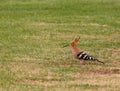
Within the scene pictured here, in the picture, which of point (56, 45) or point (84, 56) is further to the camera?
point (56, 45)

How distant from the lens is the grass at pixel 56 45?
36.7ft

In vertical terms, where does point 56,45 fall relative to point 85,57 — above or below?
below

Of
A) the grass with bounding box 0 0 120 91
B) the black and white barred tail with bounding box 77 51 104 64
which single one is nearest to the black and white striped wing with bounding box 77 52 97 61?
the black and white barred tail with bounding box 77 51 104 64

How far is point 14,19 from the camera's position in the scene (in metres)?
24.2

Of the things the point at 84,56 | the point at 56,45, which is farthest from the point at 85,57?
the point at 56,45

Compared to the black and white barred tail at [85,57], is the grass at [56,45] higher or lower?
lower

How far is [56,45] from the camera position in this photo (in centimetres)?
1672

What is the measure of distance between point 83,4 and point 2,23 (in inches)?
362

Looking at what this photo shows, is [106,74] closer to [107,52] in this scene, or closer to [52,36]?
[107,52]

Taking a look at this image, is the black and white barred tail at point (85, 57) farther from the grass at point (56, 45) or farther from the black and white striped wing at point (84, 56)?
the grass at point (56, 45)

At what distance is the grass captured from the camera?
36.7 ft

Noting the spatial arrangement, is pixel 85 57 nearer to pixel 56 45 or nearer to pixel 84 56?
pixel 84 56

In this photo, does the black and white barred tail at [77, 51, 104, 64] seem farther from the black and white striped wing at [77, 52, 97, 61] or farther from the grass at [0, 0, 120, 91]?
the grass at [0, 0, 120, 91]

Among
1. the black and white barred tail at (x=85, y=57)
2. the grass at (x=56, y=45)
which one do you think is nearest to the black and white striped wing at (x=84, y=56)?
the black and white barred tail at (x=85, y=57)
